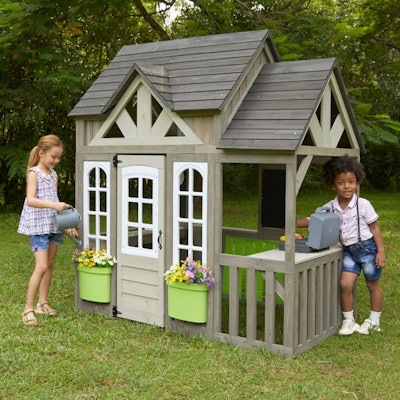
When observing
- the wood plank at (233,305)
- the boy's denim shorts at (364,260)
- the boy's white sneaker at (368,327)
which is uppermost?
the boy's denim shorts at (364,260)

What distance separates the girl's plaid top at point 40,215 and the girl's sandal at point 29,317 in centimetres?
75

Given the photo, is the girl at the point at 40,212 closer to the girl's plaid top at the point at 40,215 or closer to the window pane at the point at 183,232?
the girl's plaid top at the point at 40,215

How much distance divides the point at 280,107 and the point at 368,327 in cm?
225

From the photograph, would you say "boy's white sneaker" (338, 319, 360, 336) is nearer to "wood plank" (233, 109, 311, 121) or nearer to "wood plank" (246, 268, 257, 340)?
"wood plank" (246, 268, 257, 340)

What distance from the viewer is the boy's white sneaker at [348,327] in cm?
538

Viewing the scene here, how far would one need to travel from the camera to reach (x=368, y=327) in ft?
17.9

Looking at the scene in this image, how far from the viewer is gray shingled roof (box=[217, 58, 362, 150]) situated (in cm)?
468

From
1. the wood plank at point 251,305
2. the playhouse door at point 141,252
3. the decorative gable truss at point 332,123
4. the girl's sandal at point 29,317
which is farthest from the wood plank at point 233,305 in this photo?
the girl's sandal at point 29,317

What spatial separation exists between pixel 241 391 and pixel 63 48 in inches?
454

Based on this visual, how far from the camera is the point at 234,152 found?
16.2ft

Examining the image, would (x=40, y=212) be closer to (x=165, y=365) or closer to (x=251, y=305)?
(x=165, y=365)

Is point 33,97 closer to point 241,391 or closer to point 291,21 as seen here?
point 291,21

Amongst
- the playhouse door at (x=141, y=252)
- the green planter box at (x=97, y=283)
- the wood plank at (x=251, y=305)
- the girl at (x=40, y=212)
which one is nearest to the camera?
the wood plank at (x=251, y=305)

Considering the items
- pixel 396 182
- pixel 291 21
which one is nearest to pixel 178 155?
pixel 291 21
